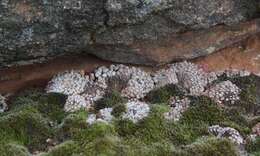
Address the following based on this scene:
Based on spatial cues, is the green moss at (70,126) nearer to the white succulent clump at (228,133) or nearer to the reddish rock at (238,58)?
the white succulent clump at (228,133)

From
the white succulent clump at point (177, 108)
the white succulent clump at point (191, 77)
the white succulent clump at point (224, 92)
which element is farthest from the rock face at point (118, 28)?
the white succulent clump at point (177, 108)

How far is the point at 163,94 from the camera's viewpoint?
27.8 ft

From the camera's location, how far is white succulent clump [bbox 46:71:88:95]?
27.8ft

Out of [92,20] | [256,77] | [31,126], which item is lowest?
[31,126]

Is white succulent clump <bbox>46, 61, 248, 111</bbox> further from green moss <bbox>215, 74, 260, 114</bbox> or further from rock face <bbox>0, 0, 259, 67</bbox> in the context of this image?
rock face <bbox>0, 0, 259, 67</bbox>

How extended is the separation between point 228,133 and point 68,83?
2614mm

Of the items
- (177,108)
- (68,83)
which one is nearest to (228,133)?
(177,108)

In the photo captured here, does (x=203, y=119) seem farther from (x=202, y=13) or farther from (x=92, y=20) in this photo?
(x=92, y=20)

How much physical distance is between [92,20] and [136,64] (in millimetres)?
1399

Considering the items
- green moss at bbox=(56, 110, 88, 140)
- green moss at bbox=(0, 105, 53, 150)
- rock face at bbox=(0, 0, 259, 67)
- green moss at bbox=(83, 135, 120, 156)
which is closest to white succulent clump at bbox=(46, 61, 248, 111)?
rock face at bbox=(0, 0, 259, 67)

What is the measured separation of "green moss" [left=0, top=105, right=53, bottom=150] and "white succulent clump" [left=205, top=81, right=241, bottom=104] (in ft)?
8.51

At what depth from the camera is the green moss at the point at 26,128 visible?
7.60 metres

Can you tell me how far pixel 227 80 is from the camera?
880 cm

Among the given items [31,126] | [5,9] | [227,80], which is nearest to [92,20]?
[5,9]
